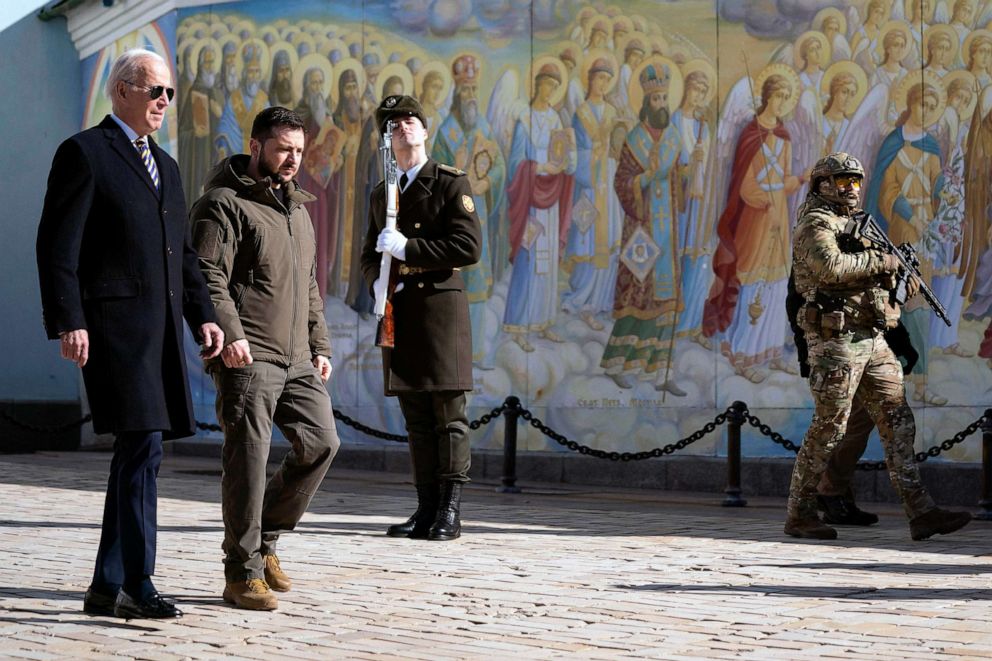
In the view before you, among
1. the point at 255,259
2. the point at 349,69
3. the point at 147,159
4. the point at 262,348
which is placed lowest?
the point at 262,348

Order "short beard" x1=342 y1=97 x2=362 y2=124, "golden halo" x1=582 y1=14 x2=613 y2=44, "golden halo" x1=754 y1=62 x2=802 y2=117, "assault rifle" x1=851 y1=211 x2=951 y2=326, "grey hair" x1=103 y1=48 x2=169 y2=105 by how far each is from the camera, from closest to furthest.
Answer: "grey hair" x1=103 y1=48 x2=169 y2=105, "assault rifle" x1=851 y1=211 x2=951 y2=326, "golden halo" x1=754 y1=62 x2=802 y2=117, "golden halo" x1=582 y1=14 x2=613 y2=44, "short beard" x1=342 y1=97 x2=362 y2=124

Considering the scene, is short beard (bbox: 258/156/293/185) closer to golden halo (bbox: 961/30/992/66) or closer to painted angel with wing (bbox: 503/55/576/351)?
golden halo (bbox: 961/30/992/66)

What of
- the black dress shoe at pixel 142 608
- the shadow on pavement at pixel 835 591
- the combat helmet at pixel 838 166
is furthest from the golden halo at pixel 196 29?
the black dress shoe at pixel 142 608

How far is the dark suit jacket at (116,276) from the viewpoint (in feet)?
17.0

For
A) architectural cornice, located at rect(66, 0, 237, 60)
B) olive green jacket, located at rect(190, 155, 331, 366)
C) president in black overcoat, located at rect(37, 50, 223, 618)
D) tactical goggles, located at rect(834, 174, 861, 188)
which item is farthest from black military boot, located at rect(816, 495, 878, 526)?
architectural cornice, located at rect(66, 0, 237, 60)

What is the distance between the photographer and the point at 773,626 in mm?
5246

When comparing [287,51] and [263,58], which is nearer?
[287,51]

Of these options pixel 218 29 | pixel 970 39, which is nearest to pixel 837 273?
pixel 970 39

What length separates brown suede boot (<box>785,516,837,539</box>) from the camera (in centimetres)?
814

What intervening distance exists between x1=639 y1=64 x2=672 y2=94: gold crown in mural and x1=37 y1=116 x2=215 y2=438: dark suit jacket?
821 cm

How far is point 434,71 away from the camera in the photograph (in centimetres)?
1470

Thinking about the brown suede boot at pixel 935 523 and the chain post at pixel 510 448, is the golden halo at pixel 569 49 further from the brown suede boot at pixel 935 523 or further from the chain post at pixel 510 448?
the brown suede boot at pixel 935 523

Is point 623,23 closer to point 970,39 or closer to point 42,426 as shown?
point 970,39

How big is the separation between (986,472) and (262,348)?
5.53 m
